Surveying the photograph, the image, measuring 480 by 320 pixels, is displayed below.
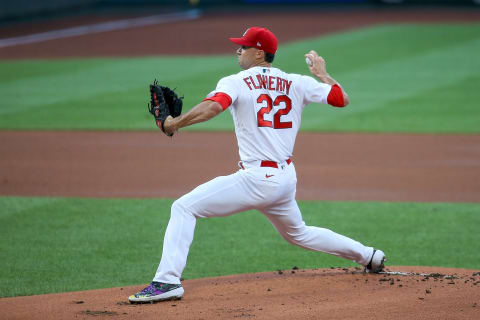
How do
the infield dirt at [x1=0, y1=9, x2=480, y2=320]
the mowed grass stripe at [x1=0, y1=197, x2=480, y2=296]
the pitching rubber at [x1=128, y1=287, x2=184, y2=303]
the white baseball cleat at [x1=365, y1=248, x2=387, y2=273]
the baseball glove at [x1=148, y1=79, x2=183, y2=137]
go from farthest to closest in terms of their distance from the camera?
the mowed grass stripe at [x1=0, y1=197, x2=480, y2=296], the white baseball cleat at [x1=365, y1=248, x2=387, y2=273], the baseball glove at [x1=148, y1=79, x2=183, y2=137], the pitching rubber at [x1=128, y1=287, x2=184, y2=303], the infield dirt at [x1=0, y1=9, x2=480, y2=320]

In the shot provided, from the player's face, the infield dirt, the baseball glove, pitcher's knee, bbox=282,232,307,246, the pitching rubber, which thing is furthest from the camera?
pitcher's knee, bbox=282,232,307,246

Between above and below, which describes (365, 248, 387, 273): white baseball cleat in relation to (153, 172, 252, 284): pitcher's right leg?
below

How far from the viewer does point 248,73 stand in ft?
18.3

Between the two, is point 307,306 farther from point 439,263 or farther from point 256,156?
point 439,263

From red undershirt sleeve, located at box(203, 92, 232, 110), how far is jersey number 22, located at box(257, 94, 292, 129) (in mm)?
268

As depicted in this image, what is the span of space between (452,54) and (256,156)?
52.1 ft

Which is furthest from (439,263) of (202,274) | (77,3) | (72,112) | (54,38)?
(77,3)

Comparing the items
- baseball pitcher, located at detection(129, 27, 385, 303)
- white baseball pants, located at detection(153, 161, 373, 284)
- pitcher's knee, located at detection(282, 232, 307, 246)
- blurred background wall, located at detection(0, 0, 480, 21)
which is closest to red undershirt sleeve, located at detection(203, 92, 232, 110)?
baseball pitcher, located at detection(129, 27, 385, 303)

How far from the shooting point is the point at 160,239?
25.5 feet

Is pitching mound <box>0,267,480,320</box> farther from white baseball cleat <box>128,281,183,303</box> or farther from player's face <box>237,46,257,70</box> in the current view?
player's face <box>237,46,257,70</box>

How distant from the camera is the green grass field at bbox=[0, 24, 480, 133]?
13798 mm

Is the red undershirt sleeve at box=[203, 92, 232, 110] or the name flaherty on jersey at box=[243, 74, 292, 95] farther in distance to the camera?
the name flaherty on jersey at box=[243, 74, 292, 95]

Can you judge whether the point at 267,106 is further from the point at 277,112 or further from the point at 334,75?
the point at 334,75

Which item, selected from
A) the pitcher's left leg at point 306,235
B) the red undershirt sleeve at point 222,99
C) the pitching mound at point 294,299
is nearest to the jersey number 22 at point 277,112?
the red undershirt sleeve at point 222,99
